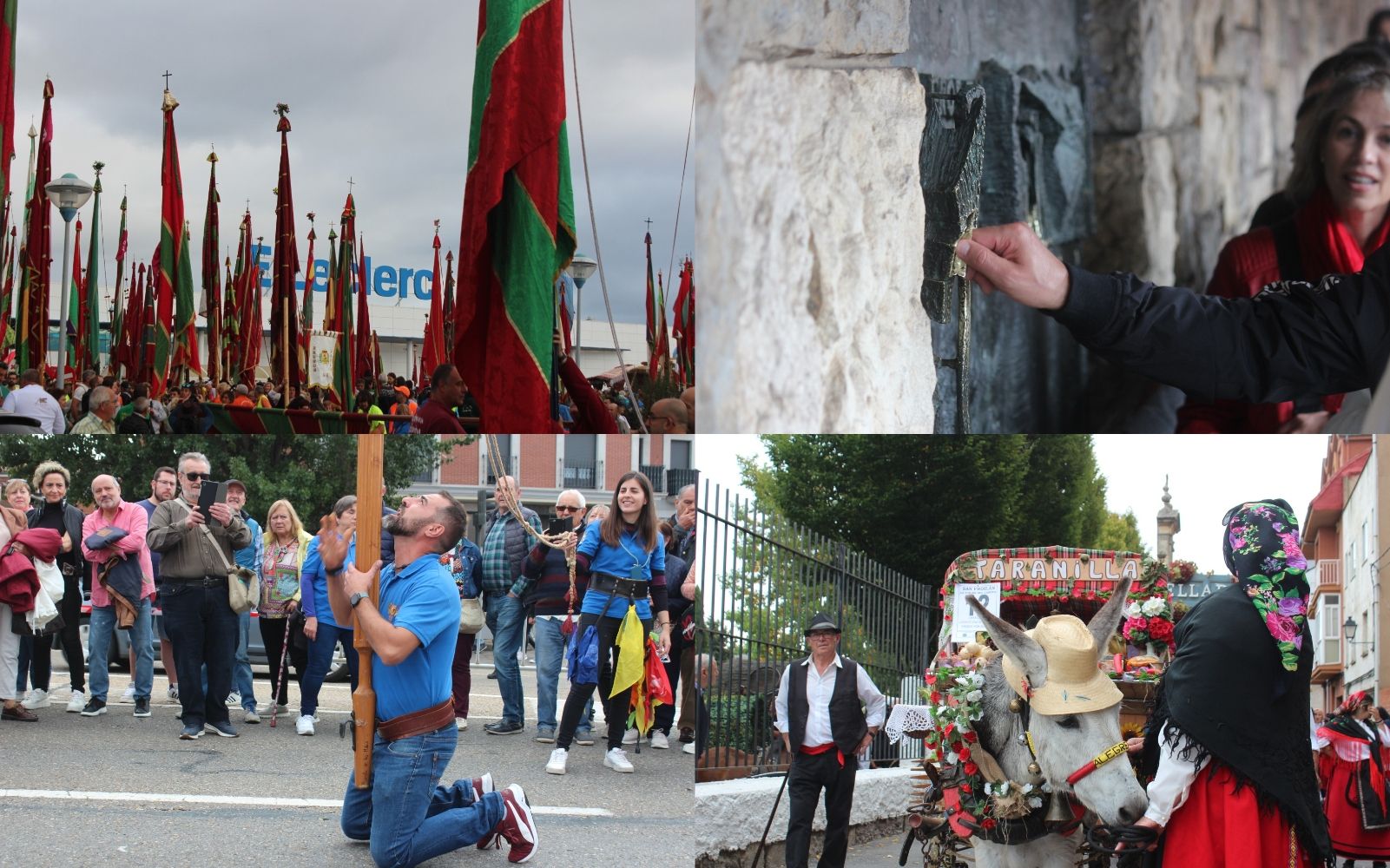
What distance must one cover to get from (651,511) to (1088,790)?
1.55m

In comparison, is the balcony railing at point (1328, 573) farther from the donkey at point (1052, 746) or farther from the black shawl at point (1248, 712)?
the donkey at point (1052, 746)

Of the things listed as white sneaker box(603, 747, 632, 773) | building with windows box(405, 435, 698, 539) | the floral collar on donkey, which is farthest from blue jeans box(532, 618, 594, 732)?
the floral collar on donkey

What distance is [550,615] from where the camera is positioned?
442 centimetres

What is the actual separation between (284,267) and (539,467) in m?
12.3

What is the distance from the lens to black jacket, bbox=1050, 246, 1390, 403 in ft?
11.4

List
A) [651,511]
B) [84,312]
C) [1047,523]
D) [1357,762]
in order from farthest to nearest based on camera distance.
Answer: [84,312]
[651,511]
[1047,523]
[1357,762]

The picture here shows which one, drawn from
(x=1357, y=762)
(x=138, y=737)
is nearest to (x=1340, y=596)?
(x=1357, y=762)

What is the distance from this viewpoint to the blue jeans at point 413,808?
13.1ft

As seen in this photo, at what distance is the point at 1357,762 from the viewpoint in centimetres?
357

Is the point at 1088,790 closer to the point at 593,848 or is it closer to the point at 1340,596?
the point at 1340,596

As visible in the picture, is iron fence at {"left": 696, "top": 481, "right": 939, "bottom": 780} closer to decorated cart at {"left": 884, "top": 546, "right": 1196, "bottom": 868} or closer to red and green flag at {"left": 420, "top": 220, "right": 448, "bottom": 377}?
decorated cart at {"left": 884, "top": 546, "right": 1196, "bottom": 868}

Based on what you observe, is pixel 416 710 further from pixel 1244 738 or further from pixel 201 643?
pixel 1244 738

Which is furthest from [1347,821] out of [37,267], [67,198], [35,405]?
[37,267]

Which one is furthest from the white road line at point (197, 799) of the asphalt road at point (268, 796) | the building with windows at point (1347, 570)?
the building with windows at point (1347, 570)
